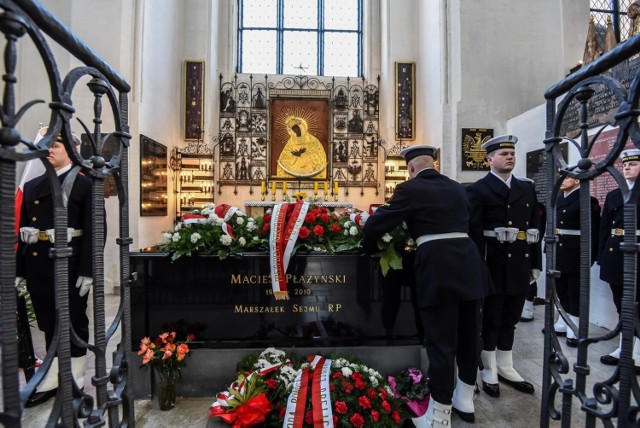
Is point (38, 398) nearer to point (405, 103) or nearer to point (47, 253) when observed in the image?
point (47, 253)

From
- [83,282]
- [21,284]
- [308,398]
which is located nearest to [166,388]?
[83,282]

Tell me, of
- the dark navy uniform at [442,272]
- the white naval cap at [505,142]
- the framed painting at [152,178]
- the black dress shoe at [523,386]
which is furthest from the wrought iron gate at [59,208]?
the framed painting at [152,178]

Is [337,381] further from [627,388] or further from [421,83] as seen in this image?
[421,83]

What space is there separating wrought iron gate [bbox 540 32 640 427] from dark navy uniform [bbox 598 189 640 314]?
2290mm

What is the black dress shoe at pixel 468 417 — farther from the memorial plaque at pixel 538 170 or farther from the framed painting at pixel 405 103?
the framed painting at pixel 405 103

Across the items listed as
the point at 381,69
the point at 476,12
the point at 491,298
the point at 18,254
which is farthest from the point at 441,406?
the point at 381,69

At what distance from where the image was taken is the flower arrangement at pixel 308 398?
77.7 inches

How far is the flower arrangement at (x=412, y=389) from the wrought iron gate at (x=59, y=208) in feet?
5.44

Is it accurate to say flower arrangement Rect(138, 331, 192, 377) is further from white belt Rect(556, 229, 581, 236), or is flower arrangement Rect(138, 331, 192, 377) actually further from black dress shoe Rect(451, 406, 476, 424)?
white belt Rect(556, 229, 581, 236)

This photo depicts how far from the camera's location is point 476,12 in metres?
6.70

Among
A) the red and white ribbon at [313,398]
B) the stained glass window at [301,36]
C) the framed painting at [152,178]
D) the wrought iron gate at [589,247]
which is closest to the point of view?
the wrought iron gate at [589,247]

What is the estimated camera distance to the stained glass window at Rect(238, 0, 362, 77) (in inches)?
411

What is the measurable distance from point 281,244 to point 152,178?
538 centimetres

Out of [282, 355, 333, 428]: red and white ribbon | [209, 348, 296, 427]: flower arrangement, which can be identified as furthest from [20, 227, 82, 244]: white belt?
[282, 355, 333, 428]: red and white ribbon
